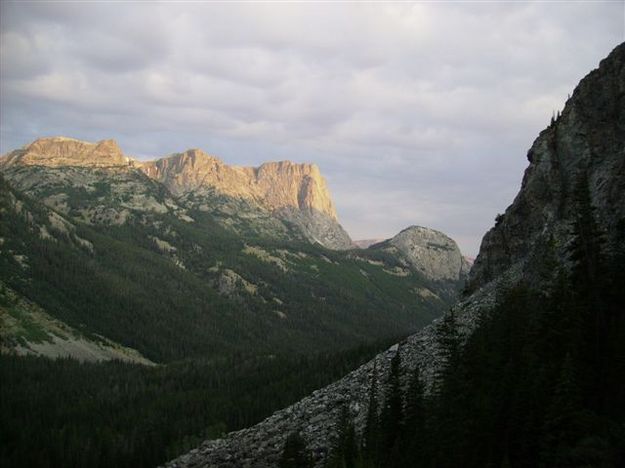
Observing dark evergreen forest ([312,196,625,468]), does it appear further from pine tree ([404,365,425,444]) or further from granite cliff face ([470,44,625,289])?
granite cliff face ([470,44,625,289])

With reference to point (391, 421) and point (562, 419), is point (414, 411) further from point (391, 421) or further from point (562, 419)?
point (562, 419)

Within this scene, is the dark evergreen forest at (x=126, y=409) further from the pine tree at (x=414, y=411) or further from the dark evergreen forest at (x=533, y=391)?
the dark evergreen forest at (x=533, y=391)

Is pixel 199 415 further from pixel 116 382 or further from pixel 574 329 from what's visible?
pixel 574 329

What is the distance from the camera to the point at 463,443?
49312 millimetres

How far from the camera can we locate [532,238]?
100062 millimetres

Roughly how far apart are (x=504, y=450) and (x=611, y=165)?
2080 inches

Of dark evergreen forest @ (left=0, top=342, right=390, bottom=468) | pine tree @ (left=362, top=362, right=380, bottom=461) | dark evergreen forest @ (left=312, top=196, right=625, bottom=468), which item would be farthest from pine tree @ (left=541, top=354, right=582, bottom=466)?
dark evergreen forest @ (left=0, top=342, right=390, bottom=468)

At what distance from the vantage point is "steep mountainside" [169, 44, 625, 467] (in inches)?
3054

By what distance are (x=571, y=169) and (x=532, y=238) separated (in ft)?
44.9

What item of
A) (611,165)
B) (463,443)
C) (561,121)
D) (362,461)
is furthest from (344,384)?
(561,121)

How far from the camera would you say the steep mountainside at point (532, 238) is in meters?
77.6

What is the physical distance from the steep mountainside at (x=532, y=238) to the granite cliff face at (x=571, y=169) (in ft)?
0.58

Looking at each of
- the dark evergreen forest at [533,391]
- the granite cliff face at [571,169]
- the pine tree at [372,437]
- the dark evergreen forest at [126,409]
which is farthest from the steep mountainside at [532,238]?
the dark evergreen forest at [126,409]

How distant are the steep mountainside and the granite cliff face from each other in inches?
7.0
